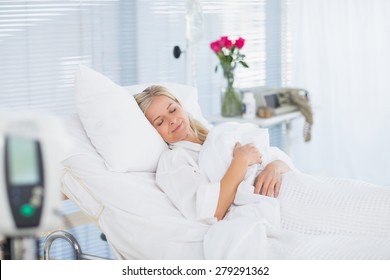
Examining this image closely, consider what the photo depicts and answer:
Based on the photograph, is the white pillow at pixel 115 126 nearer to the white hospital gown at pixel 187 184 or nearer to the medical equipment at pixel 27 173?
the white hospital gown at pixel 187 184

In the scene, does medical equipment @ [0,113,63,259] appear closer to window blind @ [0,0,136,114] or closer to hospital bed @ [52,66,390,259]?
hospital bed @ [52,66,390,259]

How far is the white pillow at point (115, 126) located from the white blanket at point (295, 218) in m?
0.18

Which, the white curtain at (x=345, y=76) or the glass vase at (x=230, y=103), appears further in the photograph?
the white curtain at (x=345, y=76)

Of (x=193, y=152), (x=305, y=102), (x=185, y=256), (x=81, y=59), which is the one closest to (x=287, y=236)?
(x=185, y=256)

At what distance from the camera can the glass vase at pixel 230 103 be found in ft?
10.5

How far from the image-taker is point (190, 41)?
10.1 ft

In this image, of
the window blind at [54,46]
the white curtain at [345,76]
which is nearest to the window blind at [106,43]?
the window blind at [54,46]

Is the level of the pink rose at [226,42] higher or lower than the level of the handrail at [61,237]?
higher

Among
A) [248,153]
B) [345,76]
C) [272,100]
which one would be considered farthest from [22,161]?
[345,76]

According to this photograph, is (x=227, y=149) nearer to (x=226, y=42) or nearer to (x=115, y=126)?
(x=115, y=126)

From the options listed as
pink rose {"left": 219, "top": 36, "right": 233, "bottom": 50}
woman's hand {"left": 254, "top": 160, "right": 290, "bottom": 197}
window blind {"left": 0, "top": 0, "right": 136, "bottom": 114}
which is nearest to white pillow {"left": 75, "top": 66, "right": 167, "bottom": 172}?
woman's hand {"left": 254, "top": 160, "right": 290, "bottom": 197}

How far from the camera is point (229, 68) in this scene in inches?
124

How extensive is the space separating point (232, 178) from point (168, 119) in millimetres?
333

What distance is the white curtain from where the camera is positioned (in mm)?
3852
